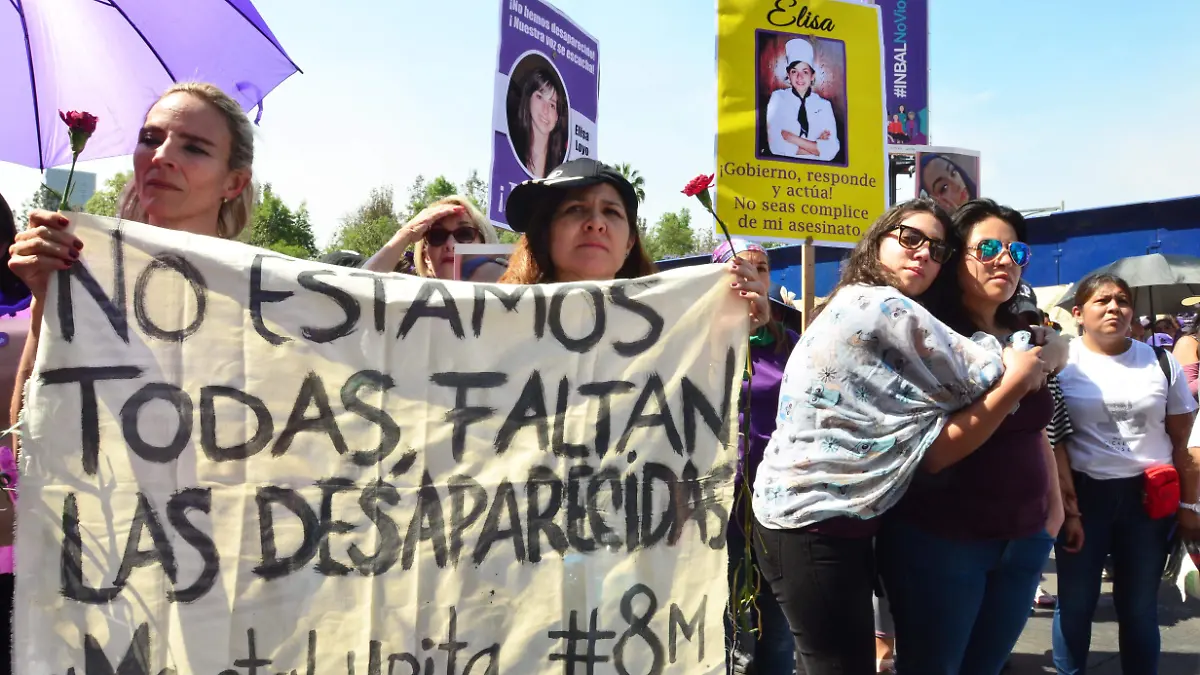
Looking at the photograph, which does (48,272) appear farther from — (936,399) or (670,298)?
(936,399)

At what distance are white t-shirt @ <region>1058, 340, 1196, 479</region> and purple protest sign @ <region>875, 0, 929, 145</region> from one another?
174 inches

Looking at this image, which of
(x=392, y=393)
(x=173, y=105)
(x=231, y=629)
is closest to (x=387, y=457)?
(x=392, y=393)

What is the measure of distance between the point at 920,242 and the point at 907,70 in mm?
6378

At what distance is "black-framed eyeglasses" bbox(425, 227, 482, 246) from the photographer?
9.43 feet

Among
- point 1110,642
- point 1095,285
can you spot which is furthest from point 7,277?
point 1110,642

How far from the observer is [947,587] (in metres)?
2.23

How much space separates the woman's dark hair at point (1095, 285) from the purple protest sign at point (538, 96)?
96.6 inches

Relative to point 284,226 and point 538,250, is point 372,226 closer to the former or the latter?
point 284,226

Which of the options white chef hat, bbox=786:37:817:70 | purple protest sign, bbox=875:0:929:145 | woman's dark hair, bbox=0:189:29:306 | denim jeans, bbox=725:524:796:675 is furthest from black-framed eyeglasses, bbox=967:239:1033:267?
purple protest sign, bbox=875:0:929:145

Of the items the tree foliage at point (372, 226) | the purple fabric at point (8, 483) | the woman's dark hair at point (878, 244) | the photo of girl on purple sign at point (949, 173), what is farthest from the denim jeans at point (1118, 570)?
the tree foliage at point (372, 226)

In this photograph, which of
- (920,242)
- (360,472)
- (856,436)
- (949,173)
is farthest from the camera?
(949,173)

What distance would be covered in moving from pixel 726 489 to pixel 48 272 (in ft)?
5.02

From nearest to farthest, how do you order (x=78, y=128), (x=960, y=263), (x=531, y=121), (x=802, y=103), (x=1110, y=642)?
(x=78, y=128) < (x=960, y=263) < (x=802, y=103) < (x=1110, y=642) < (x=531, y=121)

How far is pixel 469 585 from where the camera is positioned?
1895 millimetres
